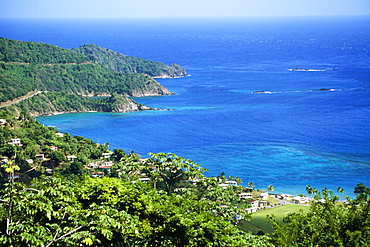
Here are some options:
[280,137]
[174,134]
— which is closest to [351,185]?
[280,137]

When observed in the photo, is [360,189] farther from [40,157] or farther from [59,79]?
[59,79]

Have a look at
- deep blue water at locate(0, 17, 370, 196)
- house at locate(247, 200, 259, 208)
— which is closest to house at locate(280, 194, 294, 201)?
deep blue water at locate(0, 17, 370, 196)

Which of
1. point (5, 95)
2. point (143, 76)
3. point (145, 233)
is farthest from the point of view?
point (143, 76)

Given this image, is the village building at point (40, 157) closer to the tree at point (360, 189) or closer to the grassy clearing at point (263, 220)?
the grassy clearing at point (263, 220)

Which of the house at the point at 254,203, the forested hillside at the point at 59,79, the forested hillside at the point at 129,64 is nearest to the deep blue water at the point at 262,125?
the forested hillside at the point at 59,79

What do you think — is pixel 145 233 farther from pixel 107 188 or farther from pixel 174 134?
pixel 174 134

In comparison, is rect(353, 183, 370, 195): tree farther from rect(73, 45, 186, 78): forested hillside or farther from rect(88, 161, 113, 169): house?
rect(73, 45, 186, 78): forested hillside
